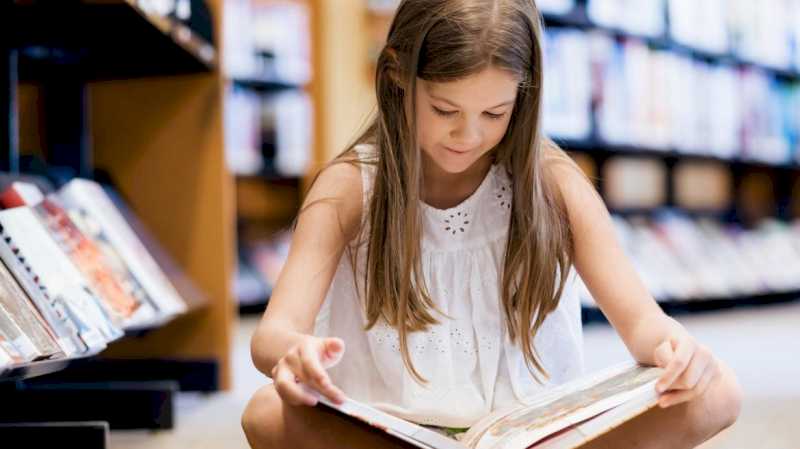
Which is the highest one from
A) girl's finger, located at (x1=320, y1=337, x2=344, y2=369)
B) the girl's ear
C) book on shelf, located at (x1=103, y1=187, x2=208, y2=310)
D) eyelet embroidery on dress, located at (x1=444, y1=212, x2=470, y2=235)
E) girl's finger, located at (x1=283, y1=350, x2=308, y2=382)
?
the girl's ear

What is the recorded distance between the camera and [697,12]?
3.39 m

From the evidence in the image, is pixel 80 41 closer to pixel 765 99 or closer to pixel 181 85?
pixel 181 85

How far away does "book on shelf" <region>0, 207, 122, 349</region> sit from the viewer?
42.3 inches

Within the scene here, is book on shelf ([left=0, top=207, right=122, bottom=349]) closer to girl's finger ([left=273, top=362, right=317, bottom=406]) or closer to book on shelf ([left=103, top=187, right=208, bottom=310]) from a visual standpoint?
girl's finger ([left=273, top=362, right=317, bottom=406])

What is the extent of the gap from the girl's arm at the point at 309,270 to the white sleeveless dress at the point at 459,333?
37 millimetres

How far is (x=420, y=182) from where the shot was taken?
1.14 m

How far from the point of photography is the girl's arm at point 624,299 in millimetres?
815

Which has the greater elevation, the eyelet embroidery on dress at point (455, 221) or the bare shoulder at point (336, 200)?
the bare shoulder at point (336, 200)

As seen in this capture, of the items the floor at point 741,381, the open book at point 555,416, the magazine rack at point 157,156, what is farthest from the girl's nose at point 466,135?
the magazine rack at point 157,156

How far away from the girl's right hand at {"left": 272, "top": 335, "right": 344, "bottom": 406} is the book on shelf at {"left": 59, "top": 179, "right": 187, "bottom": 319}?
0.75m

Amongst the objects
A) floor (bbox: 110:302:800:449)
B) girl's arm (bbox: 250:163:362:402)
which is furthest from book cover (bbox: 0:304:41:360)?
floor (bbox: 110:302:800:449)

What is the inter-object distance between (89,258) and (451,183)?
1.89 ft

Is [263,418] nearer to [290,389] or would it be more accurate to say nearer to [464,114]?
[290,389]

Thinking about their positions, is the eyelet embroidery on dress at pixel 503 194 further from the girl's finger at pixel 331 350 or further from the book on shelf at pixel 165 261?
the book on shelf at pixel 165 261
